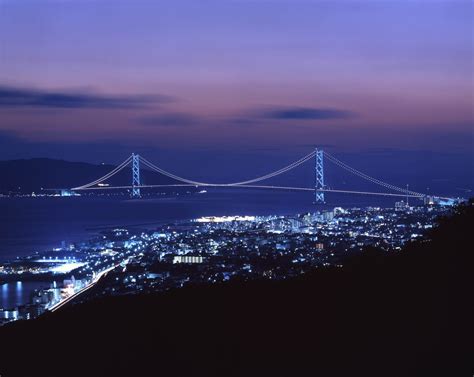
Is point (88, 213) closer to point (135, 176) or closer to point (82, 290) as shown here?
point (135, 176)

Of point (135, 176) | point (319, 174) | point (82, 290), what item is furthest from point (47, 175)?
point (82, 290)

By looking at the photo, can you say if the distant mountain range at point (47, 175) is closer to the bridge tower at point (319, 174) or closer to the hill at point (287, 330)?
the bridge tower at point (319, 174)

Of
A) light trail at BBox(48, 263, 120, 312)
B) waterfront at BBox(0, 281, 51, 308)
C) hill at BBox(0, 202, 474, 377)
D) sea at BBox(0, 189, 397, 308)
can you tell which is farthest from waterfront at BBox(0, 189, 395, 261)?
hill at BBox(0, 202, 474, 377)

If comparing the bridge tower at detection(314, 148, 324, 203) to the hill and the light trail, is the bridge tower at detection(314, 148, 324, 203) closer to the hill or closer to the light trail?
the light trail

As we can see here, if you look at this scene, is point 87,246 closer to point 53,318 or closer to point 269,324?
point 53,318

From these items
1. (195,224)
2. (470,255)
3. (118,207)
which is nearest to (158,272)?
(470,255)

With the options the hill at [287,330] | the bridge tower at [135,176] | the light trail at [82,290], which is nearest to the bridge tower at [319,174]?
the bridge tower at [135,176]
